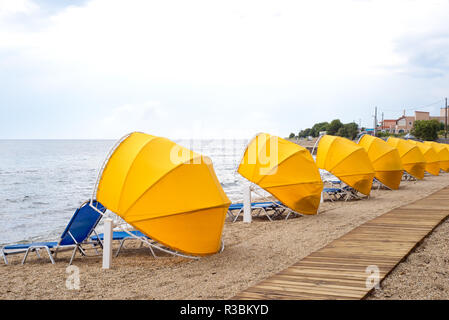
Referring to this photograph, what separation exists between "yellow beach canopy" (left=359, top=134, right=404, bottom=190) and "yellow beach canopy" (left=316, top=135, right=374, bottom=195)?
3.26 metres

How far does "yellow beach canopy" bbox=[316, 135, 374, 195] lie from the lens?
15.3m

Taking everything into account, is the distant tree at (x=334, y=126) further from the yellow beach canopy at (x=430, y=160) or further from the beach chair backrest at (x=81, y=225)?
Result: the beach chair backrest at (x=81, y=225)

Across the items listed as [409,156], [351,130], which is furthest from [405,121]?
[409,156]

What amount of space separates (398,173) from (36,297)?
17.2 meters

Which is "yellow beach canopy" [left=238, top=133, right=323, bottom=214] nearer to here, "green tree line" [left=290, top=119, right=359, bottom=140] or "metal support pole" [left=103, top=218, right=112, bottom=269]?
"metal support pole" [left=103, top=218, right=112, bottom=269]

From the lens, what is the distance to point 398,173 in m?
19.7

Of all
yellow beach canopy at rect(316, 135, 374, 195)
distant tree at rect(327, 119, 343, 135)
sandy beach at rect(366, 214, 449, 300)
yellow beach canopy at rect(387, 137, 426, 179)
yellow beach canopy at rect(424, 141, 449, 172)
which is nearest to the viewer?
sandy beach at rect(366, 214, 449, 300)

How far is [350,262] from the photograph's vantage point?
21.6ft

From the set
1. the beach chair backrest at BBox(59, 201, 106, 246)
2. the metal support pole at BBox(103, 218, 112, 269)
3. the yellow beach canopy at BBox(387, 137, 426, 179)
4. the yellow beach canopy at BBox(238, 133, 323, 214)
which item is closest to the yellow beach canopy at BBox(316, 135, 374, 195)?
the yellow beach canopy at BBox(238, 133, 323, 214)

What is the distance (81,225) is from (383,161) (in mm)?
14534

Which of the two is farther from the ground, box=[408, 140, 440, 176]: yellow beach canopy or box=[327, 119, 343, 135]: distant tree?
box=[327, 119, 343, 135]: distant tree
